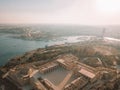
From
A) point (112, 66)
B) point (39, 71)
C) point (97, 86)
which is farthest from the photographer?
point (112, 66)

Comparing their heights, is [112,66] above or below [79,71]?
below

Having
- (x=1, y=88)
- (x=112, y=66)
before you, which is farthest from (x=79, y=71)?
(x=1, y=88)

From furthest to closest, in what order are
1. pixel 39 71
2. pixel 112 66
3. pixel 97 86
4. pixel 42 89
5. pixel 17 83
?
pixel 112 66, pixel 39 71, pixel 17 83, pixel 97 86, pixel 42 89

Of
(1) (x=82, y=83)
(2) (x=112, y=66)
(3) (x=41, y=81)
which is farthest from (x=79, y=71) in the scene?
(2) (x=112, y=66)

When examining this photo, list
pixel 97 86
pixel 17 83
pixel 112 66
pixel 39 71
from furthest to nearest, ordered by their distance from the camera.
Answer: pixel 112 66 < pixel 39 71 < pixel 17 83 < pixel 97 86

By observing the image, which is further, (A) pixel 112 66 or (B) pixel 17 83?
(A) pixel 112 66

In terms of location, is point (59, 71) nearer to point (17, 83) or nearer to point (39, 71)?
point (39, 71)

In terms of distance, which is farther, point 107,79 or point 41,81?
point 107,79

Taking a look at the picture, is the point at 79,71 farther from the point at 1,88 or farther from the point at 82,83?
the point at 1,88

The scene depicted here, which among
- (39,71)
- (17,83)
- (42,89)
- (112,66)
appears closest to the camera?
(42,89)
